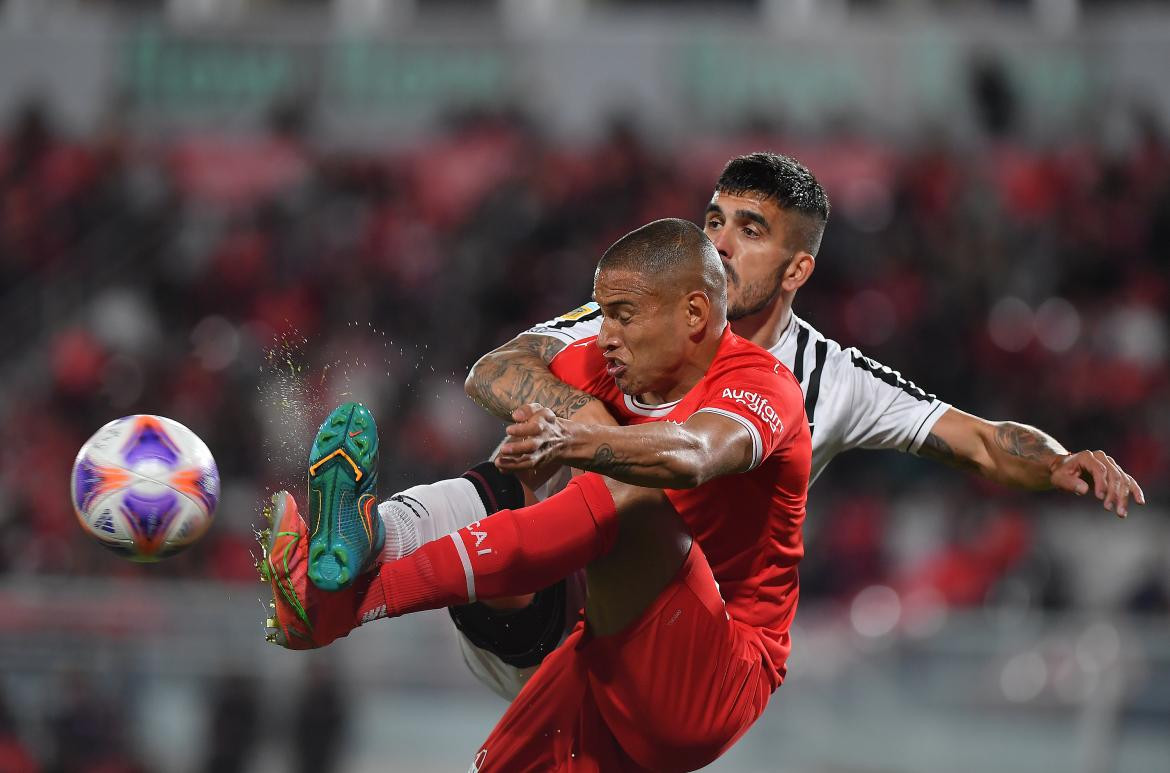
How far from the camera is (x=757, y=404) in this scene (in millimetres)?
3555

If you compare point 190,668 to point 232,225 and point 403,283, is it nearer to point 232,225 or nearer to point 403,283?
point 403,283

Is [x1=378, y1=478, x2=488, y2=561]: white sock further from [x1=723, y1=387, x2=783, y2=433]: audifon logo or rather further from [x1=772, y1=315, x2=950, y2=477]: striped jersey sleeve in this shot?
[x1=772, y1=315, x2=950, y2=477]: striped jersey sleeve

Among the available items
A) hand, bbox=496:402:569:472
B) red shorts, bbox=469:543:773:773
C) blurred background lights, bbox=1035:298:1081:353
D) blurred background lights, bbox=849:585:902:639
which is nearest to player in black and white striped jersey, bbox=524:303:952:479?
red shorts, bbox=469:543:773:773

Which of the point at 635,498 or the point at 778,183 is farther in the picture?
the point at 778,183

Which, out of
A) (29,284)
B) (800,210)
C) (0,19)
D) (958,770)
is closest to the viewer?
(800,210)

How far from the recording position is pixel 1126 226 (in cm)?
994

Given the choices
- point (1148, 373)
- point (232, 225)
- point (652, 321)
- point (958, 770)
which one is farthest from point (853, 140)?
point (652, 321)

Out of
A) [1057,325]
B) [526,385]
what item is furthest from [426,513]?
[1057,325]

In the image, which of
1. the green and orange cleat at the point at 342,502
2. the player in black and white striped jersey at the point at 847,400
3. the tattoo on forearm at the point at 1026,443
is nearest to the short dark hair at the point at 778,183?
the player in black and white striped jersey at the point at 847,400

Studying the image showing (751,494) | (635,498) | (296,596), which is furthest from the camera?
(751,494)

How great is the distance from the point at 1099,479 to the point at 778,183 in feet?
4.28

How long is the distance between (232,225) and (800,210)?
24.3 ft

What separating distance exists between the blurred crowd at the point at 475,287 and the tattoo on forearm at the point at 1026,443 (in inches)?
147

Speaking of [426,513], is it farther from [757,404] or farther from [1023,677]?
[1023,677]
